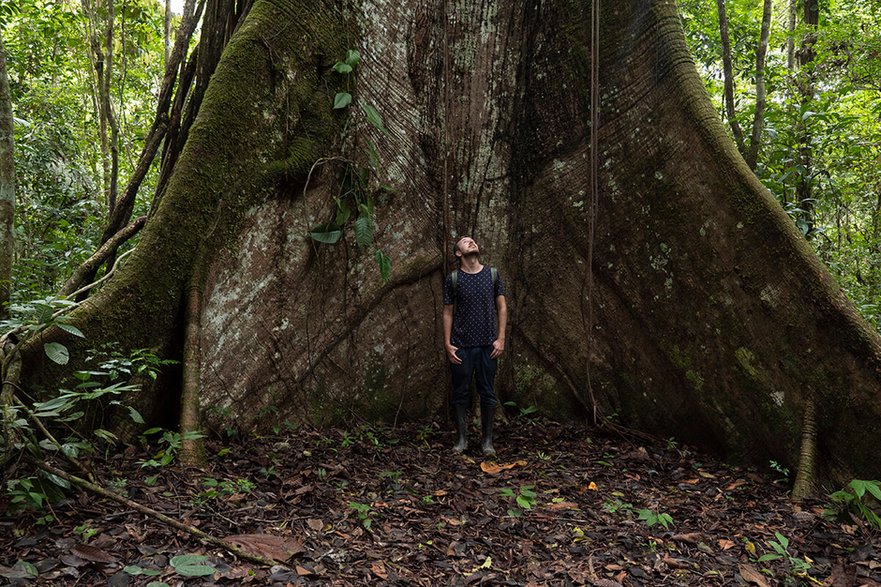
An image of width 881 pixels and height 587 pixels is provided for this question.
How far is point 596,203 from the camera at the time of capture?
4.54 meters

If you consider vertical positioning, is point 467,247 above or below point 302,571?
above

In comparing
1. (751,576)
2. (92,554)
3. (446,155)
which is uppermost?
(446,155)

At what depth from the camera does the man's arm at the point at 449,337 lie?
4.36m

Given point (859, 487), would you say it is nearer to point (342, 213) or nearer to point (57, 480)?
point (342, 213)

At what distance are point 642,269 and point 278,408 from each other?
268 centimetres

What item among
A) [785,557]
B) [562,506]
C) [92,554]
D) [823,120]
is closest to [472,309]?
[562,506]

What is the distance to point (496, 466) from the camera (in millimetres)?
4113

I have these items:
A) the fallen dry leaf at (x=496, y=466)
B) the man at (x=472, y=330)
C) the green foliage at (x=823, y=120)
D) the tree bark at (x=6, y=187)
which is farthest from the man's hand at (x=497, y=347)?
the green foliage at (x=823, y=120)

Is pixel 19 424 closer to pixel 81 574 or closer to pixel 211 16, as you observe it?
pixel 81 574

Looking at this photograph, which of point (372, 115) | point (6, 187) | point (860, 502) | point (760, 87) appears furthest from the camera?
point (760, 87)

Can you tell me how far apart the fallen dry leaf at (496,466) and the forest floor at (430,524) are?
33mm

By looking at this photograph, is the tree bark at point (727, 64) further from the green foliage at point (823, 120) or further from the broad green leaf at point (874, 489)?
the broad green leaf at point (874, 489)

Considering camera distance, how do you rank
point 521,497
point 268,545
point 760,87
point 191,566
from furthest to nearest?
point 760,87 → point 521,497 → point 268,545 → point 191,566

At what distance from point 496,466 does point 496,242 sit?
1.70 m
